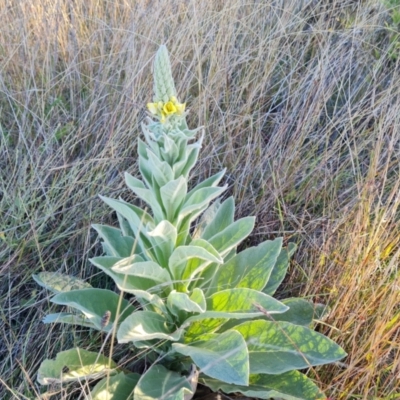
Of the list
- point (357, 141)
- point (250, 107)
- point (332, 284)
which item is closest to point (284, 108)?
point (250, 107)

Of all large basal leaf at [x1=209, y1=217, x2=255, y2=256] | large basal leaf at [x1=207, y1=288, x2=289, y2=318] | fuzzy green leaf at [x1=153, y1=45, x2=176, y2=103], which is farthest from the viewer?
large basal leaf at [x1=209, y1=217, x2=255, y2=256]

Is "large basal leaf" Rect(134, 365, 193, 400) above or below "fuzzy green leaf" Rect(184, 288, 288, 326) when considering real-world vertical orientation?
below

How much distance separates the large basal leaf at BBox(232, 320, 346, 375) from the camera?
4.47 ft

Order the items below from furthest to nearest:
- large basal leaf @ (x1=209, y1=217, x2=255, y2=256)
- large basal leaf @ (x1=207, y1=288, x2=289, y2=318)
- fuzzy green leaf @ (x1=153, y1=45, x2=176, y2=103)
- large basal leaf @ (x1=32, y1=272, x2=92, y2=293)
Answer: large basal leaf @ (x1=32, y1=272, x2=92, y2=293) → large basal leaf @ (x1=209, y1=217, x2=255, y2=256) → large basal leaf @ (x1=207, y1=288, x2=289, y2=318) → fuzzy green leaf @ (x1=153, y1=45, x2=176, y2=103)

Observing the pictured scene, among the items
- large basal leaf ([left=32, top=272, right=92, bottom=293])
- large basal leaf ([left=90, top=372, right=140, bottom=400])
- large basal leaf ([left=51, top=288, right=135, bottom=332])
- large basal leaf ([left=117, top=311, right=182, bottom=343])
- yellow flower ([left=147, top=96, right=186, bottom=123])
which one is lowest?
large basal leaf ([left=90, top=372, right=140, bottom=400])

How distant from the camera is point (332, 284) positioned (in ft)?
5.57

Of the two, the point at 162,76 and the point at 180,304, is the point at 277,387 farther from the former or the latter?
the point at 162,76

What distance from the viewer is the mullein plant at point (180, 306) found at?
130cm

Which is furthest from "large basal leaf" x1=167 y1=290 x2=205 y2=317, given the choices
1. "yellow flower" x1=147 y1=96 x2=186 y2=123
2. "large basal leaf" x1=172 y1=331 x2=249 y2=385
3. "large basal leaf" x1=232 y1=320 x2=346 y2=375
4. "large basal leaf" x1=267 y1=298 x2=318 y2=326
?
"yellow flower" x1=147 y1=96 x2=186 y2=123

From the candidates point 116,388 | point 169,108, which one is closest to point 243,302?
point 116,388

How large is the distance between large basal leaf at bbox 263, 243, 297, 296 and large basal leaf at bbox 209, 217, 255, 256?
0.23 m

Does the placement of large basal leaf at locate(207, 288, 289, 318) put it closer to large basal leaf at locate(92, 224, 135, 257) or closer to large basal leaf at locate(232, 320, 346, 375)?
large basal leaf at locate(232, 320, 346, 375)

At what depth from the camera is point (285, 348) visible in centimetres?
141

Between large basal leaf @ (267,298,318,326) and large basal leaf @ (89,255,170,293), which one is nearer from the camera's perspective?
large basal leaf @ (89,255,170,293)
